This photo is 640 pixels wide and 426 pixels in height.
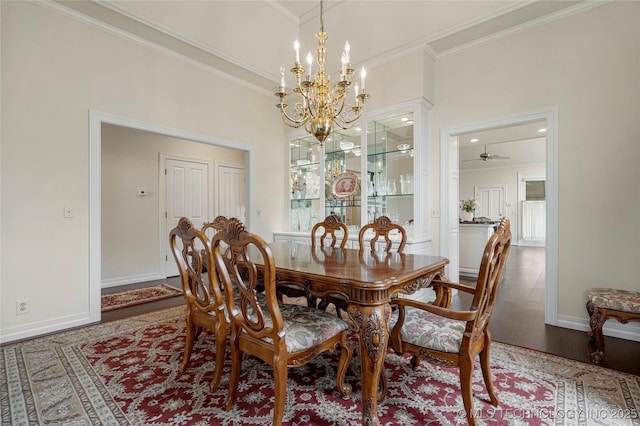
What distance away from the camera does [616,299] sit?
7.38 feet

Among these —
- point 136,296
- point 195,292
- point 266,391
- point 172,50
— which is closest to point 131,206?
point 136,296

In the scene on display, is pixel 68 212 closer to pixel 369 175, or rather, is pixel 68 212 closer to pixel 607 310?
pixel 369 175

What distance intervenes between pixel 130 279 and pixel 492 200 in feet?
35.7

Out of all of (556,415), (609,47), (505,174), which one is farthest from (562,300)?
(505,174)

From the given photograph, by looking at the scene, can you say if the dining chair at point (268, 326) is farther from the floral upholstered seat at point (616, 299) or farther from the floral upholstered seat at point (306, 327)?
the floral upholstered seat at point (616, 299)

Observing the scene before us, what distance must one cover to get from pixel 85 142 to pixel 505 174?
11.4 m

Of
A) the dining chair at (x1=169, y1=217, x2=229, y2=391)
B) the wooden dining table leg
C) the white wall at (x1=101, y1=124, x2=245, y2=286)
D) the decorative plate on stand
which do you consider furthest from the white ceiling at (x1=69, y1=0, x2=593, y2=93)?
the wooden dining table leg

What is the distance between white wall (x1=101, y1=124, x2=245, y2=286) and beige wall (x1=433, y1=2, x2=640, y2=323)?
466 cm

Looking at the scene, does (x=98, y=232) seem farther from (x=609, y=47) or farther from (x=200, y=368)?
(x=609, y=47)

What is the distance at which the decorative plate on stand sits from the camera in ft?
13.5

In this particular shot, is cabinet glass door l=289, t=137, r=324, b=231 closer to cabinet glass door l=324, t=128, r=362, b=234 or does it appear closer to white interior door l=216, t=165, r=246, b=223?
cabinet glass door l=324, t=128, r=362, b=234

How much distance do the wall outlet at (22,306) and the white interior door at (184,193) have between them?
2.50 m

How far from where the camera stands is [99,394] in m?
1.77

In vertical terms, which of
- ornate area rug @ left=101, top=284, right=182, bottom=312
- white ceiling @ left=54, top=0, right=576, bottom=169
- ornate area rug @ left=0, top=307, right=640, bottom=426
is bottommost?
ornate area rug @ left=101, top=284, right=182, bottom=312
